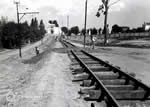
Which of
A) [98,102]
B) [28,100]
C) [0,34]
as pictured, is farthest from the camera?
[0,34]

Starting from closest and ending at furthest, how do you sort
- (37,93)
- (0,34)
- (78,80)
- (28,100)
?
1. (28,100)
2. (37,93)
3. (78,80)
4. (0,34)

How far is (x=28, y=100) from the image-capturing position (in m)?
7.00

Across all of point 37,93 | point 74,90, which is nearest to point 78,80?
point 74,90

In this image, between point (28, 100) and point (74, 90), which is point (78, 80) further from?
point (28, 100)

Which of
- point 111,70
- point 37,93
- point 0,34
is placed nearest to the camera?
point 37,93

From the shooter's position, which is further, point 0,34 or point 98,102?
point 0,34

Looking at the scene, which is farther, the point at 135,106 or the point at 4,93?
the point at 4,93

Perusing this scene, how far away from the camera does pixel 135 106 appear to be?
6027 millimetres

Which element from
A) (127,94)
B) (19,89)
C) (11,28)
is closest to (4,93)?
(19,89)

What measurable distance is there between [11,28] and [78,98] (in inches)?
2027

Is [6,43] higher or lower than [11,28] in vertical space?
lower

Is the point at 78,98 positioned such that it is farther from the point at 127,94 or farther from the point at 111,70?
the point at 111,70

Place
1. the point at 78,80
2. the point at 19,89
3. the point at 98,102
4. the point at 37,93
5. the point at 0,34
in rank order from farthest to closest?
the point at 0,34
the point at 78,80
the point at 19,89
the point at 37,93
the point at 98,102

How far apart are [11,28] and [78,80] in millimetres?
48966
